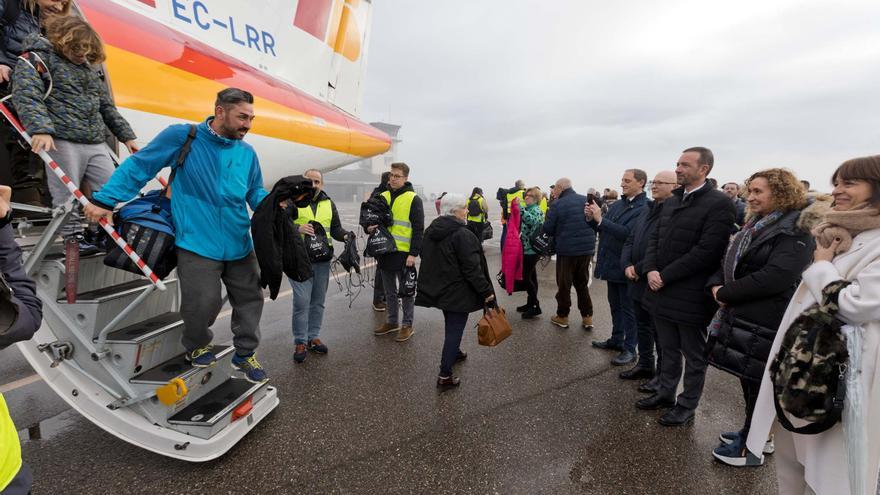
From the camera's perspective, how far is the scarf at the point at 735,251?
2415 millimetres

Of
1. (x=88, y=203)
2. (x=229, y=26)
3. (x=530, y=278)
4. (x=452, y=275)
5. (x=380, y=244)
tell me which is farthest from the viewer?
(x=530, y=278)

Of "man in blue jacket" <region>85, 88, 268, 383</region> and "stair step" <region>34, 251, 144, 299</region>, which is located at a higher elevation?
"man in blue jacket" <region>85, 88, 268, 383</region>

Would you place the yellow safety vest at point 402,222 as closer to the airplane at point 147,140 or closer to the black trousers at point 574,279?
the airplane at point 147,140

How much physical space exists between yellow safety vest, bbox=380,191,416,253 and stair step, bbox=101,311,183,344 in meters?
2.19

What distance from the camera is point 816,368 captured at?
1567mm

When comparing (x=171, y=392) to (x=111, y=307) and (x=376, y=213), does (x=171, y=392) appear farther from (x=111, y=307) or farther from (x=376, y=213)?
(x=376, y=213)

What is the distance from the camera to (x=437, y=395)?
3.24m

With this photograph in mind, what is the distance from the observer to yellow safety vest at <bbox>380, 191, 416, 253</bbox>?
4297mm

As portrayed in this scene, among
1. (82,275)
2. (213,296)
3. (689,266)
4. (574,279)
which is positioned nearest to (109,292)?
(82,275)

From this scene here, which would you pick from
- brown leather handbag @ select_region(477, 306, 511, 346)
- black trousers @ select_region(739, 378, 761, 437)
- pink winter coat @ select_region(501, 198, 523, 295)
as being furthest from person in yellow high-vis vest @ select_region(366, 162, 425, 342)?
black trousers @ select_region(739, 378, 761, 437)

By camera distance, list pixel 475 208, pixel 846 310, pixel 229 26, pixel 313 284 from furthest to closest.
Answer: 1. pixel 475 208
2. pixel 229 26
3. pixel 313 284
4. pixel 846 310

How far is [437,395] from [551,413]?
91 centimetres

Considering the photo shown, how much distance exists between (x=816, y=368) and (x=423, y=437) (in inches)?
83.5

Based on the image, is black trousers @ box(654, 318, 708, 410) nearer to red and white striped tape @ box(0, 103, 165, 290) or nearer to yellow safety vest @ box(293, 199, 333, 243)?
yellow safety vest @ box(293, 199, 333, 243)
